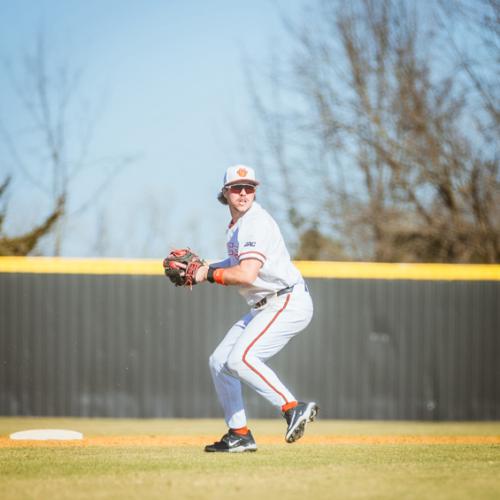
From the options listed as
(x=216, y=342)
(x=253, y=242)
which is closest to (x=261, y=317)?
(x=253, y=242)

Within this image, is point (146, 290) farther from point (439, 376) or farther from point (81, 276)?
point (439, 376)

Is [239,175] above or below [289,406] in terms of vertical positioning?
above

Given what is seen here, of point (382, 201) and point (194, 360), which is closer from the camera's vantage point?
point (194, 360)

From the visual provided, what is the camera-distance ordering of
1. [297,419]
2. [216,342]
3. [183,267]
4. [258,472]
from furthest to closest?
[216,342] → [183,267] → [297,419] → [258,472]

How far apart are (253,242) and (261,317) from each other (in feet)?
1.96

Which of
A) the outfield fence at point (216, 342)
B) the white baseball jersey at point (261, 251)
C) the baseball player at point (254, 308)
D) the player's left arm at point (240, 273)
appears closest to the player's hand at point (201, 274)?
the baseball player at point (254, 308)

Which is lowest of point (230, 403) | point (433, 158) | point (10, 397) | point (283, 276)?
point (10, 397)

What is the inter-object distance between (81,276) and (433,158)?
32.2 ft

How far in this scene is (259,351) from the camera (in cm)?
648

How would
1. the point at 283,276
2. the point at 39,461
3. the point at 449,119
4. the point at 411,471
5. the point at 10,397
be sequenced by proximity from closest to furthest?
the point at 411,471 → the point at 39,461 → the point at 283,276 → the point at 10,397 → the point at 449,119

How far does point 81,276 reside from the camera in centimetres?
1308

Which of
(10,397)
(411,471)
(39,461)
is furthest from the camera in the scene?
(10,397)

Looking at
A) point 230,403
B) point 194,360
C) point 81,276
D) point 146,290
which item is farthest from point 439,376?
point 230,403

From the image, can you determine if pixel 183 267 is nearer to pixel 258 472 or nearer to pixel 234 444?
pixel 234 444
